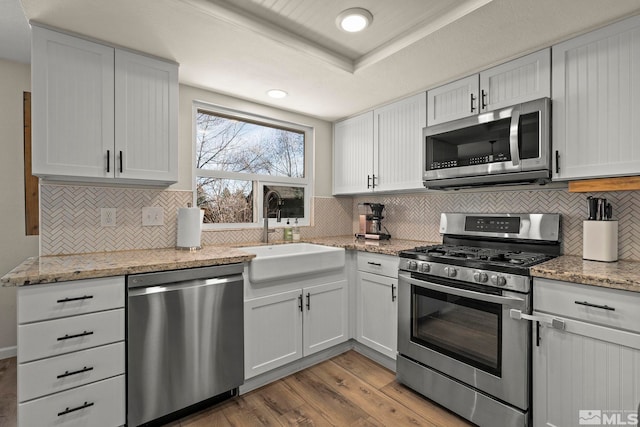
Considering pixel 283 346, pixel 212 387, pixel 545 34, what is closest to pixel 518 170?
pixel 545 34

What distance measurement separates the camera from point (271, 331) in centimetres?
223

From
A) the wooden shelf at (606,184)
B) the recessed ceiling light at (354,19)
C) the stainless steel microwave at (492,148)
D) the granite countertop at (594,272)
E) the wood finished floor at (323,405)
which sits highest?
the recessed ceiling light at (354,19)

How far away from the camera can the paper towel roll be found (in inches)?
88.0

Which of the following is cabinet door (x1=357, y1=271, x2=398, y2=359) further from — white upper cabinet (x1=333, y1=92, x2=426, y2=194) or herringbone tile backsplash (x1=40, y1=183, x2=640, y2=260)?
white upper cabinet (x1=333, y1=92, x2=426, y2=194)

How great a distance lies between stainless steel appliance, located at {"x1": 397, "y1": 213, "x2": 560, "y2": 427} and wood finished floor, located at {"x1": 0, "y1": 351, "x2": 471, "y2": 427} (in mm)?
141

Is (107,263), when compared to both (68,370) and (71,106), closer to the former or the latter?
(68,370)

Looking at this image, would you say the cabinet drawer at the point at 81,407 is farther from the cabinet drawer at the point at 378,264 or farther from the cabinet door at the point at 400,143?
the cabinet door at the point at 400,143

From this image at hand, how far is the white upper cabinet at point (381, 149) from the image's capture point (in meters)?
2.65

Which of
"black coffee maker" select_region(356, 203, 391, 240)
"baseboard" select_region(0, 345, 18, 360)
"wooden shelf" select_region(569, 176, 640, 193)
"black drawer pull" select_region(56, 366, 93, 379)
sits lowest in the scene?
"baseboard" select_region(0, 345, 18, 360)

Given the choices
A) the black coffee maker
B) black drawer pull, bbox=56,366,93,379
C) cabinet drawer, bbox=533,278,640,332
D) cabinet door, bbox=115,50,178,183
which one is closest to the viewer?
cabinet drawer, bbox=533,278,640,332

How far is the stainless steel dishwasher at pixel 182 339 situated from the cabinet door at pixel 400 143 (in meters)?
1.59

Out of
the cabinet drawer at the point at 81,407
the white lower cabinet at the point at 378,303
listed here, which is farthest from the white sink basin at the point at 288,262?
the cabinet drawer at the point at 81,407

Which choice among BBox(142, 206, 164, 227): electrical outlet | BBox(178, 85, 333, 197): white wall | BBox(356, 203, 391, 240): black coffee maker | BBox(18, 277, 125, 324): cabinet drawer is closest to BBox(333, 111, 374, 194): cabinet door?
BBox(178, 85, 333, 197): white wall

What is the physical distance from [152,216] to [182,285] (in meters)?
0.81
